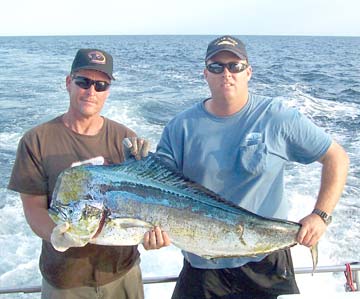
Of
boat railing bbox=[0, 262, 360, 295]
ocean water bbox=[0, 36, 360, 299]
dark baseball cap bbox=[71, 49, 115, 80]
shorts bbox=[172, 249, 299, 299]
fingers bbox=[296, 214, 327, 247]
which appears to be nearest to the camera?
fingers bbox=[296, 214, 327, 247]

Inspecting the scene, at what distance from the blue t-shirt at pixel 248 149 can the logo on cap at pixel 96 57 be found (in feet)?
1.92

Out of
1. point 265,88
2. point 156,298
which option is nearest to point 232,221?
point 156,298

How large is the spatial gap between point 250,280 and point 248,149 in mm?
822

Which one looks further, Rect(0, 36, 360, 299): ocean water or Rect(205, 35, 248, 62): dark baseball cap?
Rect(0, 36, 360, 299): ocean water

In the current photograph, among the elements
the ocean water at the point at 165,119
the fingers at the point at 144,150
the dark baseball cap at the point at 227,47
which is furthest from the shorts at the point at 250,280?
the ocean water at the point at 165,119

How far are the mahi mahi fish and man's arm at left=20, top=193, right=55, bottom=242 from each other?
25cm

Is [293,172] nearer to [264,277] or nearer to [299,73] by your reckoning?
[264,277]

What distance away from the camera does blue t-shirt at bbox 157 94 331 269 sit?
2.73 meters

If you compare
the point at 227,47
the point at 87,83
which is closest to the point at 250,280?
the point at 227,47

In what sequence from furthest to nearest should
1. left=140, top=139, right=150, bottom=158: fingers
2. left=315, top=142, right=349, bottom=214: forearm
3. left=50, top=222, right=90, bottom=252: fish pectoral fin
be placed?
left=315, top=142, right=349, bottom=214: forearm → left=140, top=139, right=150, bottom=158: fingers → left=50, top=222, right=90, bottom=252: fish pectoral fin

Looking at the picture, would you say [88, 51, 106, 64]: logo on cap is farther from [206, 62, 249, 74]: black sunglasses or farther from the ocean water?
the ocean water

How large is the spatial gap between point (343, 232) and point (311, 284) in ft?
5.77

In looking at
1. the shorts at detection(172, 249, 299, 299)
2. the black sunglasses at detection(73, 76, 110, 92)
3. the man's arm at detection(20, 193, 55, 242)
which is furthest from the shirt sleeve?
the man's arm at detection(20, 193, 55, 242)

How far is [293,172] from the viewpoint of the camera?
28.6ft
